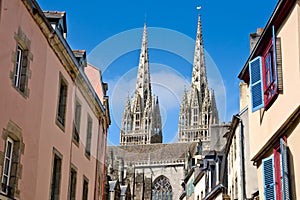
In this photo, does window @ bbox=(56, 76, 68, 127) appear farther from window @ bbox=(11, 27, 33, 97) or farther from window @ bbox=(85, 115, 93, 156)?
window @ bbox=(85, 115, 93, 156)

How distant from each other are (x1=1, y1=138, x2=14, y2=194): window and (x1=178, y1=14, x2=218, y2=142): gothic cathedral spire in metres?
88.9

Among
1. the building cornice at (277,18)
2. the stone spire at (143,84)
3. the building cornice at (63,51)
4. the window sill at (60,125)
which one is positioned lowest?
the window sill at (60,125)

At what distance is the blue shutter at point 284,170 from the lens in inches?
360

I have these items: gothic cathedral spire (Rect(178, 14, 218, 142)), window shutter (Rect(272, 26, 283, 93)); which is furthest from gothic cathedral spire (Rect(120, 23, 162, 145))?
window shutter (Rect(272, 26, 283, 93))

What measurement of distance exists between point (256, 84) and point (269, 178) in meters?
2.17

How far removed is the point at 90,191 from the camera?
18.4 metres

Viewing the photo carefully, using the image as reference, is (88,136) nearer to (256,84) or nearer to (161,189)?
(256,84)

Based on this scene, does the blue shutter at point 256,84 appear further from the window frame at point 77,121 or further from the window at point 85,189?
the window at point 85,189

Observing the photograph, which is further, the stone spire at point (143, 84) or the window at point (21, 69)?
the stone spire at point (143, 84)

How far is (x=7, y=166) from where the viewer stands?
10211 mm

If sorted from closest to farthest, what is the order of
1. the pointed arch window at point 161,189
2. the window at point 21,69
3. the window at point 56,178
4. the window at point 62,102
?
the window at point 21,69 → the window at point 56,178 → the window at point 62,102 → the pointed arch window at point 161,189

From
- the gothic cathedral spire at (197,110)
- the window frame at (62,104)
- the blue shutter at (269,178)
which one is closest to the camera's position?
the blue shutter at (269,178)

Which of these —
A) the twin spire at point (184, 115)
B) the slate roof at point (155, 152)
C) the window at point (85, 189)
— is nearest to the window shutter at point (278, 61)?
the window at point (85, 189)

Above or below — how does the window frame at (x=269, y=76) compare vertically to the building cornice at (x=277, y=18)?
below
